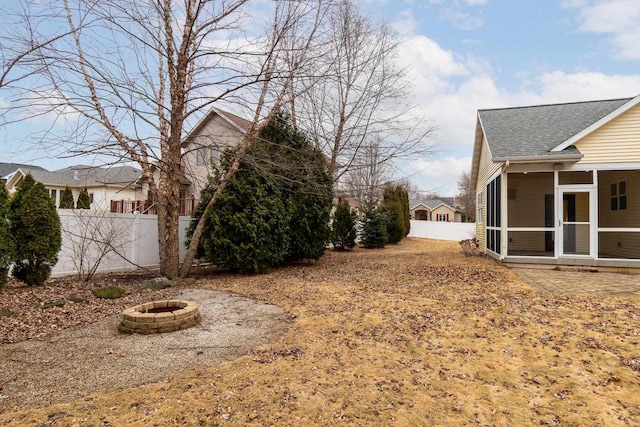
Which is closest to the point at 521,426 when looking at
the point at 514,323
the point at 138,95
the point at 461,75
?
the point at 514,323

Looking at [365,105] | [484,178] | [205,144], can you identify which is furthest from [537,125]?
[205,144]

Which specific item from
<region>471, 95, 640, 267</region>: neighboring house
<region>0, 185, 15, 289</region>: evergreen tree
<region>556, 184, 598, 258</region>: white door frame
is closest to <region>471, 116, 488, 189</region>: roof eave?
<region>471, 95, 640, 267</region>: neighboring house

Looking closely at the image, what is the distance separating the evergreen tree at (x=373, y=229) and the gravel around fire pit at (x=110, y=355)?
1474 centimetres

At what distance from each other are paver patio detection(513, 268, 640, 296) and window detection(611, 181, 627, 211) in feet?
12.1

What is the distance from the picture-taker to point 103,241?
8.72 metres

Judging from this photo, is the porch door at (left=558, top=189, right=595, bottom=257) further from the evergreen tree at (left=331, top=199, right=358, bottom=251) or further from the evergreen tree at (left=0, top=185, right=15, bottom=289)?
the evergreen tree at (left=0, top=185, right=15, bottom=289)

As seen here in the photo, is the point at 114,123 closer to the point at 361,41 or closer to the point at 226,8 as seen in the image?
the point at 226,8

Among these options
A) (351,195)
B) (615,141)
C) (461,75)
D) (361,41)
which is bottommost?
(351,195)

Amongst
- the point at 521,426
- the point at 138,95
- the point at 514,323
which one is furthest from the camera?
the point at 138,95

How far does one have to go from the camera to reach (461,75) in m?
14.2

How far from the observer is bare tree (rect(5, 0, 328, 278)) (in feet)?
22.6

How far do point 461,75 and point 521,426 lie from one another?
554 inches

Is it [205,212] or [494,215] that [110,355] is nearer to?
[205,212]

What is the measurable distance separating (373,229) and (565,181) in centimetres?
956
